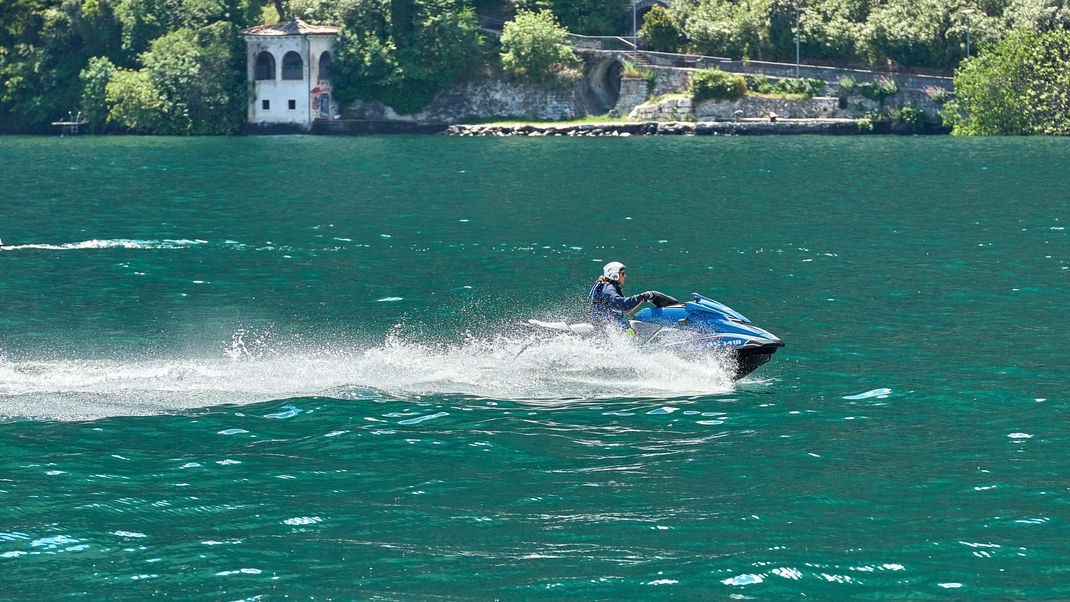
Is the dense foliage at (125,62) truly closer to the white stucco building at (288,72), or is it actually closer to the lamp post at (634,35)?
the white stucco building at (288,72)

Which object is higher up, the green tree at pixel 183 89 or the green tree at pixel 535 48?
the green tree at pixel 535 48

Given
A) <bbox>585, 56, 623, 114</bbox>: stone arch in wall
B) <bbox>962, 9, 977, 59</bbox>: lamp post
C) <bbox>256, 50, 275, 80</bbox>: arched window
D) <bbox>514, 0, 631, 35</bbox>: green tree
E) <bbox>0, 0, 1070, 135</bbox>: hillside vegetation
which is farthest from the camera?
<bbox>514, 0, 631, 35</bbox>: green tree

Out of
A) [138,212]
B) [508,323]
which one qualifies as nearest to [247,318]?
[508,323]

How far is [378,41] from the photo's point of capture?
5049 inches

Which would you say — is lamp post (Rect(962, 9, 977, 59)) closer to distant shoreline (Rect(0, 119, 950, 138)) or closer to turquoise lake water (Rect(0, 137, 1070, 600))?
distant shoreline (Rect(0, 119, 950, 138))

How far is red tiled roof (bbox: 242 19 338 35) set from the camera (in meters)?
128

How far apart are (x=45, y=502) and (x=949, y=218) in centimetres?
3953

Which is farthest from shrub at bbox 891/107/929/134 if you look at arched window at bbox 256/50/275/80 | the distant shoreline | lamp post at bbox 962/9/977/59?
arched window at bbox 256/50/275/80

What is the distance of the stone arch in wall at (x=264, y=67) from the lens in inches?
5074

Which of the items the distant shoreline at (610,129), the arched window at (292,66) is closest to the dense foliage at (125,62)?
the distant shoreline at (610,129)

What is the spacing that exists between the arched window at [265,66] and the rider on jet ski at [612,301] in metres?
109

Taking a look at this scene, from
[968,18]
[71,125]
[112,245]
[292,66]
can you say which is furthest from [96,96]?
[112,245]

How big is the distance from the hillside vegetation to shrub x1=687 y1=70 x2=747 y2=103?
610 centimetres

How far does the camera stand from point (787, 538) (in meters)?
16.0
